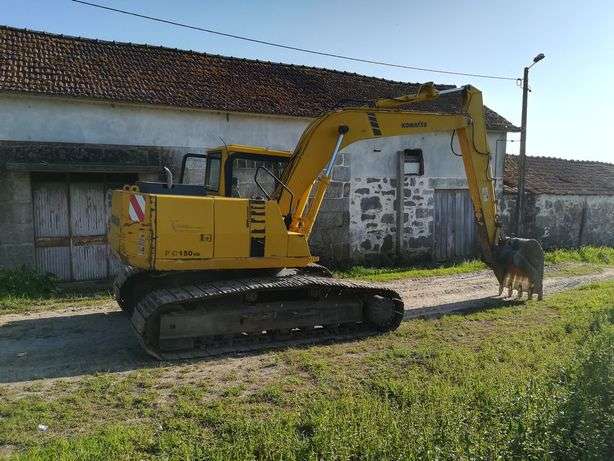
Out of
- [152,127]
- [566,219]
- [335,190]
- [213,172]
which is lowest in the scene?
[566,219]

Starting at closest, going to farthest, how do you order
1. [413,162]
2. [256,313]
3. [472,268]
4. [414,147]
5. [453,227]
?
[256,313] < [472,268] < [414,147] < [413,162] < [453,227]

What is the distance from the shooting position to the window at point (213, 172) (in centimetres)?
722

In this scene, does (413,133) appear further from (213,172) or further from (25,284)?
(25,284)

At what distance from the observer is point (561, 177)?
19047 mm

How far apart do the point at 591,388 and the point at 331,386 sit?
2.31 metres

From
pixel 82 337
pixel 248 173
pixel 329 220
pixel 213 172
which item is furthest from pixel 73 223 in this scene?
pixel 329 220

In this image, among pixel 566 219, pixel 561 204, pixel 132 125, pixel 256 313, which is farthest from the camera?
pixel 566 219

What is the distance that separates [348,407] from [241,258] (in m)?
2.69

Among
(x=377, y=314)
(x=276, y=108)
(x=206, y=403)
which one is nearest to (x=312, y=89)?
(x=276, y=108)

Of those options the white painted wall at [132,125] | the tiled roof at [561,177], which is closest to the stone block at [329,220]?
the white painted wall at [132,125]

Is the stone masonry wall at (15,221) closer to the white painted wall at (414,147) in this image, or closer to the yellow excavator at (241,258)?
the yellow excavator at (241,258)

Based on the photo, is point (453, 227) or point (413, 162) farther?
point (453, 227)

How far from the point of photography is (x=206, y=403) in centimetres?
471

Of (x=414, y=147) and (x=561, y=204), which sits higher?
(x=414, y=147)
